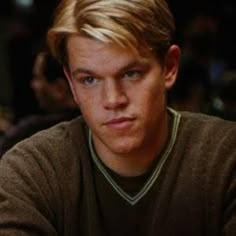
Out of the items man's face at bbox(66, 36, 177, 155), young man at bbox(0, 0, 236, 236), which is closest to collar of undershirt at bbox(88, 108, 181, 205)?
young man at bbox(0, 0, 236, 236)

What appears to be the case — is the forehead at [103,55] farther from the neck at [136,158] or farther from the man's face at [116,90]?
the neck at [136,158]

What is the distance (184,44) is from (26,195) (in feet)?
12.6

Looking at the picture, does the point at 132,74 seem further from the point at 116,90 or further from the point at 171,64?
the point at 171,64

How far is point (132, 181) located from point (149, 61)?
31 cm

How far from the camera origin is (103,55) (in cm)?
161

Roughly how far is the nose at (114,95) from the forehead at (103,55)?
4 cm

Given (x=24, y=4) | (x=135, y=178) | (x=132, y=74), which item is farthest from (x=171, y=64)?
A: (x=24, y=4)

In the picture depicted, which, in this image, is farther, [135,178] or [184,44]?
[184,44]

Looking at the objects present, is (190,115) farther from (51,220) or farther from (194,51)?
(194,51)

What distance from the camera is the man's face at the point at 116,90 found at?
162cm

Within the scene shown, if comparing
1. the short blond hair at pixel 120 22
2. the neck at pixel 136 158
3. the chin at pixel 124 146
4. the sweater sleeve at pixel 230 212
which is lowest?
the sweater sleeve at pixel 230 212

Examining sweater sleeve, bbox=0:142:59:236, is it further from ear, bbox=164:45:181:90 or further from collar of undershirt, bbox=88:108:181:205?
ear, bbox=164:45:181:90

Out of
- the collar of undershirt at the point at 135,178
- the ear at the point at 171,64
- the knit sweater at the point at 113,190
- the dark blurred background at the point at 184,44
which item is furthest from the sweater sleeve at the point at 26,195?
the dark blurred background at the point at 184,44

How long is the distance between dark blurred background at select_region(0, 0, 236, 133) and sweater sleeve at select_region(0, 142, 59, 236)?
2.46 meters
